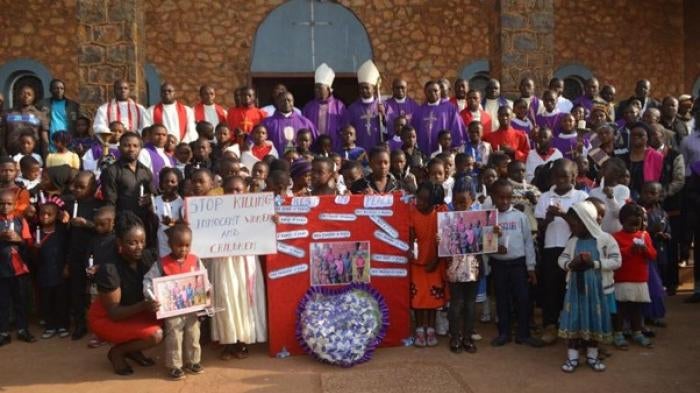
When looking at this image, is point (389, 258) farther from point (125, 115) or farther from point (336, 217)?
point (125, 115)

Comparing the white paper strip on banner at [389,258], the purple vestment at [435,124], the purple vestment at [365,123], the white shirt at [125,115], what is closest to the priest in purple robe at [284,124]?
the purple vestment at [365,123]

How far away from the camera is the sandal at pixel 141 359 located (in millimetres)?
5492

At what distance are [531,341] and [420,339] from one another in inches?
35.9

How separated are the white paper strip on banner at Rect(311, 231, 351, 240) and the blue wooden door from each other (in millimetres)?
7587

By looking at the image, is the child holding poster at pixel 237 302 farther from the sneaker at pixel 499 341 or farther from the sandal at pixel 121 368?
the sneaker at pixel 499 341

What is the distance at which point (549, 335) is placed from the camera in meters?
5.87

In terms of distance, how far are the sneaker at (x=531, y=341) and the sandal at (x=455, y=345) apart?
0.55 metres

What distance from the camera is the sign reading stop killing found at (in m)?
5.45

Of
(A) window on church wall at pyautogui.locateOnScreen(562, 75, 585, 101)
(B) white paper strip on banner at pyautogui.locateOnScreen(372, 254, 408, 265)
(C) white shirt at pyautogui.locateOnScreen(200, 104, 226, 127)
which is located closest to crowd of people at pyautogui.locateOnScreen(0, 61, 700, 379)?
(B) white paper strip on banner at pyautogui.locateOnScreen(372, 254, 408, 265)

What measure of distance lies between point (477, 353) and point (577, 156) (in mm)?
2467

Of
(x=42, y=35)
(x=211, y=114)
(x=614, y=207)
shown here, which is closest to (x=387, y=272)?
(x=614, y=207)

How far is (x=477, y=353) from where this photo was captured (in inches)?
221

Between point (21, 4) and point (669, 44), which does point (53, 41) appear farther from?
point (669, 44)

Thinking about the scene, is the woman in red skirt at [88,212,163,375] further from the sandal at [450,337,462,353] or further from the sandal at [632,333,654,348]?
the sandal at [632,333,654,348]
